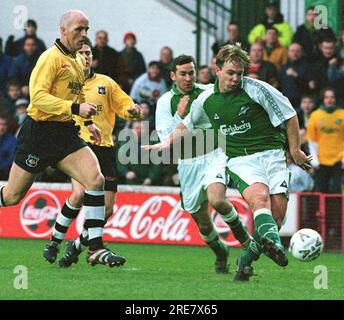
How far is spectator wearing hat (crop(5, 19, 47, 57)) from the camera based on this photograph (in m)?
17.6

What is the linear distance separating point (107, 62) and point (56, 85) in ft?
23.8

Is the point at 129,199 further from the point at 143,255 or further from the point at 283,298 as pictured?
the point at 283,298

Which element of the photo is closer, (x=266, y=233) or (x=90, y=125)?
(x=266, y=233)

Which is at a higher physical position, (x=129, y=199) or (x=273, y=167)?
(x=273, y=167)

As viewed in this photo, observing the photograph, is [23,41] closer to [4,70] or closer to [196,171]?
[4,70]

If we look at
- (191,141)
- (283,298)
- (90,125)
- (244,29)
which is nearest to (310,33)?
(244,29)

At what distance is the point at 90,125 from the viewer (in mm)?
10312

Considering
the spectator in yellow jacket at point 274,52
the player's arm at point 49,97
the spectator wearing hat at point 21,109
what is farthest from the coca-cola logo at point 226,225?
the player's arm at point 49,97

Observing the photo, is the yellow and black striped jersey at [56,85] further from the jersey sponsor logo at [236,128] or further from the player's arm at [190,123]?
the jersey sponsor logo at [236,128]

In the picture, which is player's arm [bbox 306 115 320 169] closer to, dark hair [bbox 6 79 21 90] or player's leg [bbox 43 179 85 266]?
dark hair [bbox 6 79 21 90]

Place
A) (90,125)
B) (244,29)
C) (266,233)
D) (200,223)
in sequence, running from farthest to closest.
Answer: (244,29) < (200,223) < (90,125) < (266,233)

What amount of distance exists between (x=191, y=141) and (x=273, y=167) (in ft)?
5.84

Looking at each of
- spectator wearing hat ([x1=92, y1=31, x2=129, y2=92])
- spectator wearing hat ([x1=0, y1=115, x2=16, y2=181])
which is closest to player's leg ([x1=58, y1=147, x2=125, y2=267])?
spectator wearing hat ([x1=0, y1=115, x2=16, y2=181])

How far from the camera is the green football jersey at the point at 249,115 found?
9594 millimetres
